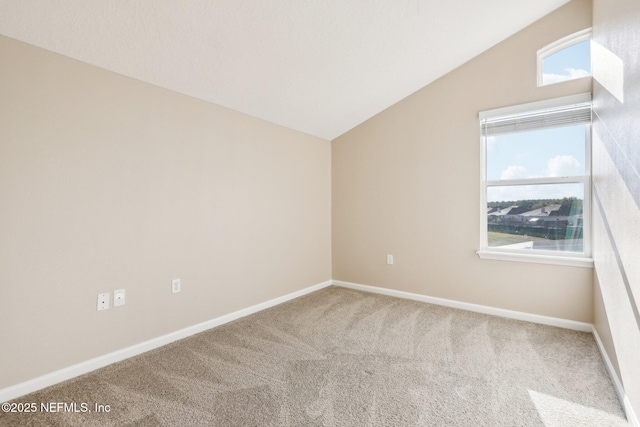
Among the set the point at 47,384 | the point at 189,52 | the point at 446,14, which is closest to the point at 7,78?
the point at 189,52

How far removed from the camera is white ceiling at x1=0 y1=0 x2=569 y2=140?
1810 millimetres

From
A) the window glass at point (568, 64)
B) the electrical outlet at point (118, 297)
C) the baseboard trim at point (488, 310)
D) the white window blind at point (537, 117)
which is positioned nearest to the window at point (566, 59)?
the window glass at point (568, 64)

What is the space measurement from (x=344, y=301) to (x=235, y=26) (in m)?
2.92

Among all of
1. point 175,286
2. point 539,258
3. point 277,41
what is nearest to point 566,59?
point 539,258

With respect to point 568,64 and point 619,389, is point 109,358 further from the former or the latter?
point 568,64

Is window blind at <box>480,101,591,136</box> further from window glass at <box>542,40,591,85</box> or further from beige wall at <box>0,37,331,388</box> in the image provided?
beige wall at <box>0,37,331,388</box>

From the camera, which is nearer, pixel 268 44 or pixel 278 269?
pixel 268 44

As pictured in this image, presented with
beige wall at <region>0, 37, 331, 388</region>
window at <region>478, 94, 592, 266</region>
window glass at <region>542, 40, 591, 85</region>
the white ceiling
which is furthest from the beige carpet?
window glass at <region>542, 40, 591, 85</region>

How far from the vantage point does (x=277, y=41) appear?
2320mm

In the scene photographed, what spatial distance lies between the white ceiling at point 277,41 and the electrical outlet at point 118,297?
1.62 m

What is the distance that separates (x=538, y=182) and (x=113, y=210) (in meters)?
3.73

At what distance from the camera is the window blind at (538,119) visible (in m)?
2.69

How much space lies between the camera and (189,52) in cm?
219

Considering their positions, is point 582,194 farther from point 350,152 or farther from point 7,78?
point 7,78
